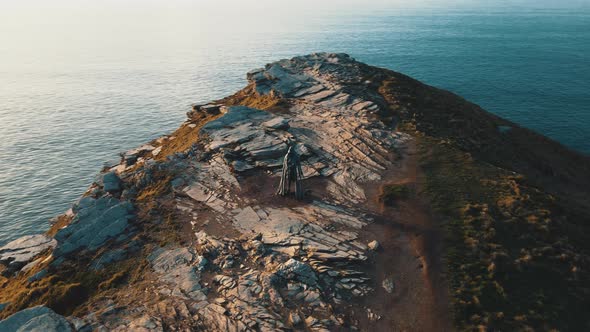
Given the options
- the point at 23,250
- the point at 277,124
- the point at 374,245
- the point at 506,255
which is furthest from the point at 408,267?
the point at 23,250

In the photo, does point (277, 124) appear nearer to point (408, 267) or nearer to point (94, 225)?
point (94, 225)

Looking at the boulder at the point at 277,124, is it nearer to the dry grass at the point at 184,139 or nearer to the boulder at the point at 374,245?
the dry grass at the point at 184,139

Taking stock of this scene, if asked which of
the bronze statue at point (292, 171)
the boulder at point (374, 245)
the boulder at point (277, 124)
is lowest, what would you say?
the boulder at point (374, 245)

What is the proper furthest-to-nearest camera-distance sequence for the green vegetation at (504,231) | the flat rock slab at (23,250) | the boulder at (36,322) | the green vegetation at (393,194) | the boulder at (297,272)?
the flat rock slab at (23,250), the green vegetation at (393,194), the boulder at (297,272), the boulder at (36,322), the green vegetation at (504,231)

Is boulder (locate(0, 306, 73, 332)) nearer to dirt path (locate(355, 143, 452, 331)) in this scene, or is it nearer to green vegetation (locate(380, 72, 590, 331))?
dirt path (locate(355, 143, 452, 331))

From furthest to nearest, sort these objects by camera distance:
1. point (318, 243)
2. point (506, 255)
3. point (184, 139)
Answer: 1. point (184, 139)
2. point (318, 243)
3. point (506, 255)

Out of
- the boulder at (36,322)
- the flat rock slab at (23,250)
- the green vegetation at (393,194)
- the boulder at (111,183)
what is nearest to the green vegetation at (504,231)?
the green vegetation at (393,194)
